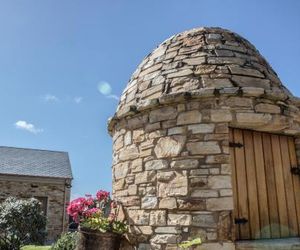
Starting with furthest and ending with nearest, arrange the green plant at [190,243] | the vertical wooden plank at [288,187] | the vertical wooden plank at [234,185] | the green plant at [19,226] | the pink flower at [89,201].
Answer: the green plant at [19,226]
the pink flower at [89,201]
the vertical wooden plank at [288,187]
the vertical wooden plank at [234,185]
the green plant at [190,243]

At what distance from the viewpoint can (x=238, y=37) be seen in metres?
5.79

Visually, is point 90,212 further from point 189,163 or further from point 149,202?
point 189,163

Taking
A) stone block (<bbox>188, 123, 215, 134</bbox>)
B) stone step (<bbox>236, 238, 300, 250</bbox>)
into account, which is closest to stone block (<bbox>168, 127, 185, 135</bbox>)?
stone block (<bbox>188, 123, 215, 134</bbox>)

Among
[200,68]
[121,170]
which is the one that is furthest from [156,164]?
[200,68]

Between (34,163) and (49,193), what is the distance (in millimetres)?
2388

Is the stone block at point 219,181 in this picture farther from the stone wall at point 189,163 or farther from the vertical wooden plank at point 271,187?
the vertical wooden plank at point 271,187

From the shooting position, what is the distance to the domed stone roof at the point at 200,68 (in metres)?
4.84

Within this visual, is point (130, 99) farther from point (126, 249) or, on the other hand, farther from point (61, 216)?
point (61, 216)

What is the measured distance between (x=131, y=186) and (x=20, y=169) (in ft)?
43.6

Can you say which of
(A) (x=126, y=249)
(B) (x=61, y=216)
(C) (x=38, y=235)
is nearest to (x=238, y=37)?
(A) (x=126, y=249)

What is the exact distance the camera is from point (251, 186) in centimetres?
443

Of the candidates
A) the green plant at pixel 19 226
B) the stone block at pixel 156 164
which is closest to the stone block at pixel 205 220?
the stone block at pixel 156 164

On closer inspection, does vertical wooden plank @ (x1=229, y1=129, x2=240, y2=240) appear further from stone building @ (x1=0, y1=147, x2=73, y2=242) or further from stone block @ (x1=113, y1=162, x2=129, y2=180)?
stone building @ (x1=0, y1=147, x2=73, y2=242)

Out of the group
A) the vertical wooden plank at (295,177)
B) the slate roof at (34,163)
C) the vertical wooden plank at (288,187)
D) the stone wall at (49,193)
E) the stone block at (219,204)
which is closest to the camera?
the stone block at (219,204)
